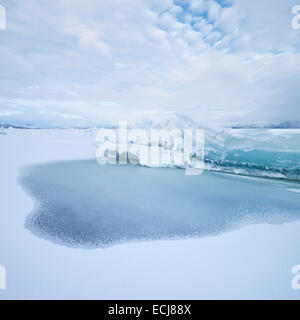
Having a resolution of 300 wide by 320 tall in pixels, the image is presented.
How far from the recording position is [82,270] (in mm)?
1840

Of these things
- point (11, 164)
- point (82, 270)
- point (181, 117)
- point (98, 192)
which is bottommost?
point (82, 270)

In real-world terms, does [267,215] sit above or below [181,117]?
below

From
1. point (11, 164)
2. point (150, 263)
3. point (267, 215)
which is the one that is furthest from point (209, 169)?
point (11, 164)

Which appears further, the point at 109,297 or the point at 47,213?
the point at 47,213

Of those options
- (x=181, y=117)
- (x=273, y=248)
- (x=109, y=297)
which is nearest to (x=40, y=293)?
(x=109, y=297)

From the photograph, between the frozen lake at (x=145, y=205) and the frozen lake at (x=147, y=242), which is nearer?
the frozen lake at (x=147, y=242)

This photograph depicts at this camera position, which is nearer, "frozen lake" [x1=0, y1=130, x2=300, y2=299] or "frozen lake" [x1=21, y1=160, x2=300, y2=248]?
"frozen lake" [x1=0, y1=130, x2=300, y2=299]

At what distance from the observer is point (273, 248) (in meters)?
2.21

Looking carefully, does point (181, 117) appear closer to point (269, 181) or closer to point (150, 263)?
point (269, 181)

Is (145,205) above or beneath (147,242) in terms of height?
above

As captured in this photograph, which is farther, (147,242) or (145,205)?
(145,205)

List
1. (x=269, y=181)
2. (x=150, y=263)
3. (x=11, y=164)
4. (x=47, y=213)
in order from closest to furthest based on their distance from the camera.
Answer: (x=150, y=263)
(x=47, y=213)
(x=269, y=181)
(x=11, y=164)

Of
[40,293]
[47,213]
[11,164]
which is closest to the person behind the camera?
[40,293]

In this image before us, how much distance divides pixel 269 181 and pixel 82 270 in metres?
5.10
